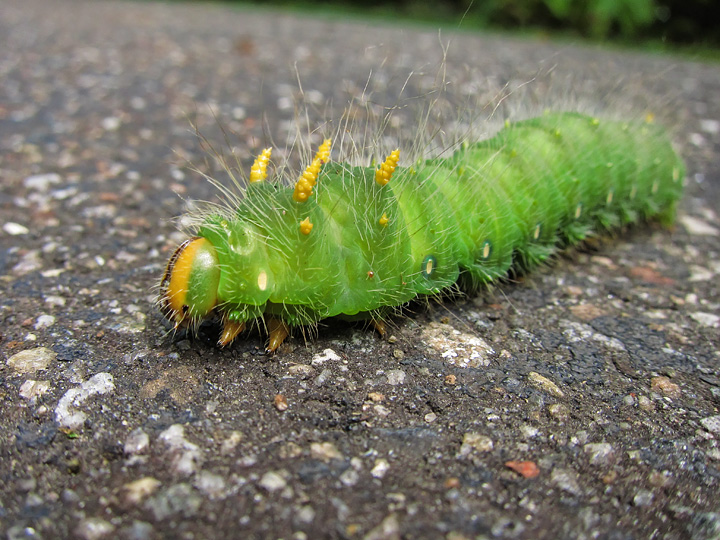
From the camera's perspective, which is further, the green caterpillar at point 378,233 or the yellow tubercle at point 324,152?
the yellow tubercle at point 324,152

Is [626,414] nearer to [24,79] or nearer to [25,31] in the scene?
[24,79]

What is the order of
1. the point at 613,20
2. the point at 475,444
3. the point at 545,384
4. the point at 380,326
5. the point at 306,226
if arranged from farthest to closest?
the point at 613,20 → the point at 380,326 → the point at 545,384 → the point at 306,226 → the point at 475,444

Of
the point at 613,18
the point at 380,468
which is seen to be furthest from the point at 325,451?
the point at 613,18

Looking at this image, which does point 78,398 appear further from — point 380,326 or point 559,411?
point 559,411

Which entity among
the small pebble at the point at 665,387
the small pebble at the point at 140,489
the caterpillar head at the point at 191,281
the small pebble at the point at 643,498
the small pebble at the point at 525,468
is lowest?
the small pebble at the point at 140,489

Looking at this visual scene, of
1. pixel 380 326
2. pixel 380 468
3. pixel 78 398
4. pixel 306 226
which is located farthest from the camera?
pixel 380 326

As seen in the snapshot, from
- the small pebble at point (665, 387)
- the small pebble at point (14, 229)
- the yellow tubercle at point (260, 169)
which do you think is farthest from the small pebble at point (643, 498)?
the small pebble at point (14, 229)

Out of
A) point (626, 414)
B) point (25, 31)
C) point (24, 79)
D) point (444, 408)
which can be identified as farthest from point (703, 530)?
point (25, 31)

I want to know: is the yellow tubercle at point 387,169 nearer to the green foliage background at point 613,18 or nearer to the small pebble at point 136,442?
the small pebble at point 136,442

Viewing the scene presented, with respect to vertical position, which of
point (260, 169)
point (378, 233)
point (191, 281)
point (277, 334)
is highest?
point (260, 169)
